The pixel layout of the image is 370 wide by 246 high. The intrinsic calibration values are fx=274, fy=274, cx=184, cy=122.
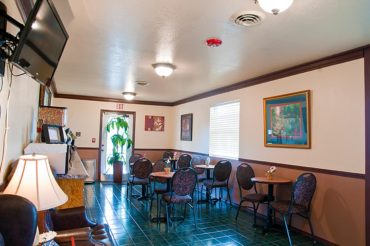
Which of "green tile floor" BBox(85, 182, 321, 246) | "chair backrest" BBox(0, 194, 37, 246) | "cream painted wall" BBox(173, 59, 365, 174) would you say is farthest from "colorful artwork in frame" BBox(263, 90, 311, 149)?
"chair backrest" BBox(0, 194, 37, 246)

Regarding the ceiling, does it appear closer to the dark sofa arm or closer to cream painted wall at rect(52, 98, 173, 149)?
the dark sofa arm

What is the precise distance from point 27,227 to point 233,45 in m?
2.77

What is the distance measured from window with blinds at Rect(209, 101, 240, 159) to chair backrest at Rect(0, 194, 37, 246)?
4578 millimetres

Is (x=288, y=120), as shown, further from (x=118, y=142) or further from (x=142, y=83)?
(x=118, y=142)

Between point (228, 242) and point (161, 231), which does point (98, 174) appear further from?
point (228, 242)

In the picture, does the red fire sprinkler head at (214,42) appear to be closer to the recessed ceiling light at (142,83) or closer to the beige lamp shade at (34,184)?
the beige lamp shade at (34,184)

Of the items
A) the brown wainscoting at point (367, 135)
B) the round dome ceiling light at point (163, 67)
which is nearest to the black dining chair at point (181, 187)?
the round dome ceiling light at point (163, 67)

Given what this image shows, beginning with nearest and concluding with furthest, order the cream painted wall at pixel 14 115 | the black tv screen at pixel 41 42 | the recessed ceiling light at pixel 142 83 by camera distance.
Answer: the black tv screen at pixel 41 42 → the cream painted wall at pixel 14 115 → the recessed ceiling light at pixel 142 83

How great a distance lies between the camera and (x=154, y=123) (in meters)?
8.66

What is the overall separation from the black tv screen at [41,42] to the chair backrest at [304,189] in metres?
3.09

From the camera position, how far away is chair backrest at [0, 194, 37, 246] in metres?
1.22

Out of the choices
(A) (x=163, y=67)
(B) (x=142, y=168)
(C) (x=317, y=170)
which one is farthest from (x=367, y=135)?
(B) (x=142, y=168)

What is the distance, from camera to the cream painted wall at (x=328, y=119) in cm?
332

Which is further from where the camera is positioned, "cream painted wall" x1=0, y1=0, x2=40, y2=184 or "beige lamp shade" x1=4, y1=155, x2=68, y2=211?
"cream painted wall" x1=0, y1=0, x2=40, y2=184
